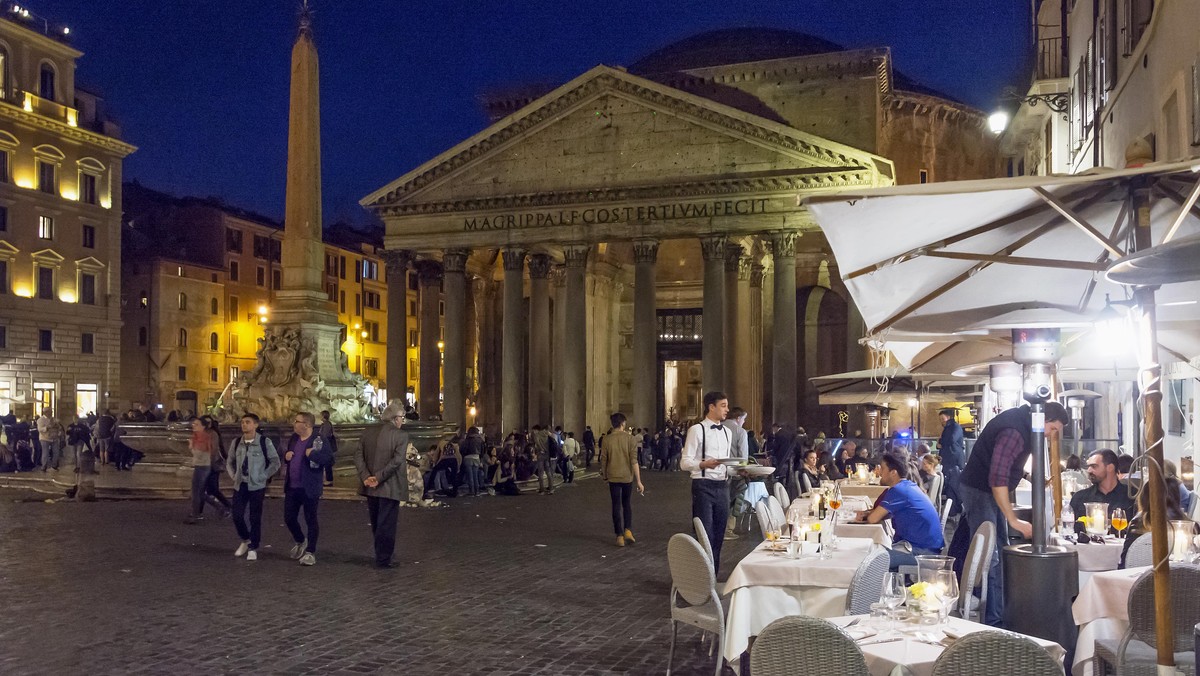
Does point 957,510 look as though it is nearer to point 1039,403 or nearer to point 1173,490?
point 1173,490

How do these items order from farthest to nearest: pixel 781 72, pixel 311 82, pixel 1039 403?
pixel 781 72, pixel 311 82, pixel 1039 403

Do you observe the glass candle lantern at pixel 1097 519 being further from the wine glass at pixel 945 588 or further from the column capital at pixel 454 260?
the column capital at pixel 454 260

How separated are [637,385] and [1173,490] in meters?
23.6

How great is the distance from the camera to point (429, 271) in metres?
36.2

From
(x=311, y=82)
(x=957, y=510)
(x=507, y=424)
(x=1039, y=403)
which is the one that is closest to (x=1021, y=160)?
(x=507, y=424)

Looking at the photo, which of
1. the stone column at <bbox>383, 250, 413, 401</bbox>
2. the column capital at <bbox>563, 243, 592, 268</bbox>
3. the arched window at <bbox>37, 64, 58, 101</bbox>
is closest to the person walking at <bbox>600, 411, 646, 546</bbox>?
the column capital at <bbox>563, 243, 592, 268</bbox>

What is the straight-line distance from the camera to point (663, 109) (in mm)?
31219

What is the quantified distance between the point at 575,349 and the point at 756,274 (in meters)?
7.87

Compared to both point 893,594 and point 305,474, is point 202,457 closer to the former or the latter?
point 305,474

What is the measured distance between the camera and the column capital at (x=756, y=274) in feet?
117

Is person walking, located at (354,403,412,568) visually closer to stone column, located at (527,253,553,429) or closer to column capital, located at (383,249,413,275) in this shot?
stone column, located at (527,253,553,429)

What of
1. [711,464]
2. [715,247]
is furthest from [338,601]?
[715,247]

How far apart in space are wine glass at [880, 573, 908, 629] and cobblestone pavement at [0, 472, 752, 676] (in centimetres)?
239

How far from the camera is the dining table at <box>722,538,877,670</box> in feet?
19.4
